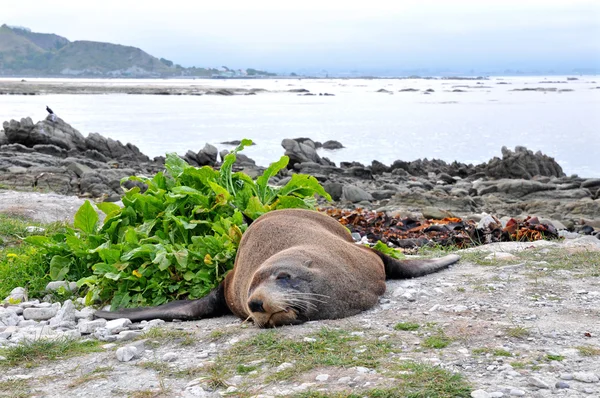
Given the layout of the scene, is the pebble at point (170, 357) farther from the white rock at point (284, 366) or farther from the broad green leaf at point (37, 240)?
the broad green leaf at point (37, 240)

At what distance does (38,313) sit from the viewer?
7.11m

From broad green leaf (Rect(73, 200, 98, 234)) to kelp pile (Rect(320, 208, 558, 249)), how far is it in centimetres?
428

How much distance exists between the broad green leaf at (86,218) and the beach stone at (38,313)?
1.44 metres

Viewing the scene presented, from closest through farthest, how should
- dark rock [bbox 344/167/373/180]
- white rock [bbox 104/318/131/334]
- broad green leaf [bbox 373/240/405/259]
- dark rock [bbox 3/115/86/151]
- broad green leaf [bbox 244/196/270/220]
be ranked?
white rock [bbox 104/318/131/334], broad green leaf [bbox 373/240/405/259], broad green leaf [bbox 244/196/270/220], dark rock [bbox 344/167/373/180], dark rock [bbox 3/115/86/151]

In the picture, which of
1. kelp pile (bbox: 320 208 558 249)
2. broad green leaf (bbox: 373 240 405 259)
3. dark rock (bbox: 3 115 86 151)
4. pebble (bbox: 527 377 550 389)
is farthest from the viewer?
dark rock (bbox: 3 115 86 151)

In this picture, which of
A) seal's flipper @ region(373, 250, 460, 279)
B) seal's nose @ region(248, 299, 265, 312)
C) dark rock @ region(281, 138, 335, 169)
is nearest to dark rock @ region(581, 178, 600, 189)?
dark rock @ region(281, 138, 335, 169)

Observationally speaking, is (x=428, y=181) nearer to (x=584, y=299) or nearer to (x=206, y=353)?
(x=584, y=299)

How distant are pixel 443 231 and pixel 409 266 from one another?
3858mm

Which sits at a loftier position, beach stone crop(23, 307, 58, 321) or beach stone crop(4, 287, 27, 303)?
beach stone crop(23, 307, 58, 321)

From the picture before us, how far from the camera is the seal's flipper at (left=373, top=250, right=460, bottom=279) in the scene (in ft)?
25.0

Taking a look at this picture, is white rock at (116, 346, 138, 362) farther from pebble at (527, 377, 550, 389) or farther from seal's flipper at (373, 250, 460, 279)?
seal's flipper at (373, 250, 460, 279)

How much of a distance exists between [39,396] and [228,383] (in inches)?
48.7

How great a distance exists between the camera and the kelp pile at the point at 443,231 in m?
10.8

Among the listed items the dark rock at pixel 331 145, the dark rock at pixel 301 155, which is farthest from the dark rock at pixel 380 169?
the dark rock at pixel 331 145
